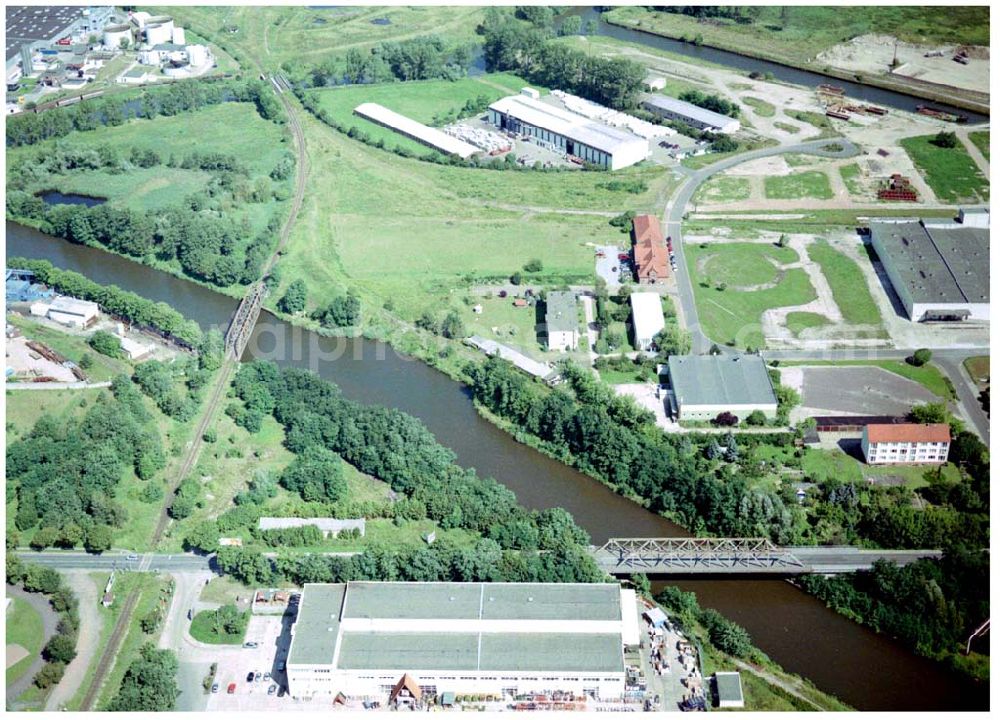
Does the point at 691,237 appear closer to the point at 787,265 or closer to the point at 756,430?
the point at 787,265

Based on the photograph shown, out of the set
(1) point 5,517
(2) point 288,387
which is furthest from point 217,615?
(2) point 288,387

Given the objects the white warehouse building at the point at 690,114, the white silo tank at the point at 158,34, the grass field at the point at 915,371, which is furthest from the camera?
the white silo tank at the point at 158,34

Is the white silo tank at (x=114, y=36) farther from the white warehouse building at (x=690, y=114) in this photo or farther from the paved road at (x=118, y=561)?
the paved road at (x=118, y=561)

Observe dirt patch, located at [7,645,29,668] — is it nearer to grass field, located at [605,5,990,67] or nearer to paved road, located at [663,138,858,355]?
paved road, located at [663,138,858,355]

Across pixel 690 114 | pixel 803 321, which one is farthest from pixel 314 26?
pixel 803 321

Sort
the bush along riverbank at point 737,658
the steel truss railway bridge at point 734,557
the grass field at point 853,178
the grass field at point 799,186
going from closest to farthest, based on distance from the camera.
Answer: the bush along riverbank at point 737,658
the steel truss railway bridge at point 734,557
the grass field at point 799,186
the grass field at point 853,178

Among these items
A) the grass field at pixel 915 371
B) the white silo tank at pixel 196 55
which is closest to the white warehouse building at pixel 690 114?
the grass field at pixel 915 371

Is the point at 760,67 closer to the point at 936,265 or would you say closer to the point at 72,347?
the point at 936,265
